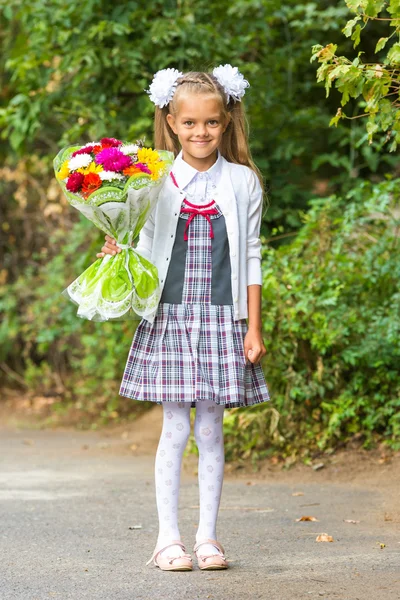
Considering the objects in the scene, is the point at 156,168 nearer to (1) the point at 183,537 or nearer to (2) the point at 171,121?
(2) the point at 171,121

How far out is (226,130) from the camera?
3.64m

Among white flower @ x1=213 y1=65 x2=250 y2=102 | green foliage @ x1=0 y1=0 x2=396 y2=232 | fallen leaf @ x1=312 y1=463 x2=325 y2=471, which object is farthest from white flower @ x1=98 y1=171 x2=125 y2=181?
green foliage @ x1=0 y1=0 x2=396 y2=232

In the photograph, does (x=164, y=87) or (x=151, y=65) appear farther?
(x=151, y=65)

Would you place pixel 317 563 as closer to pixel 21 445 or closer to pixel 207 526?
pixel 207 526

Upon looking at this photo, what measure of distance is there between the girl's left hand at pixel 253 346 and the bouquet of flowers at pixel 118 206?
0.36 meters

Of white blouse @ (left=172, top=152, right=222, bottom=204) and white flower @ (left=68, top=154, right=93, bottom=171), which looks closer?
white flower @ (left=68, top=154, right=93, bottom=171)

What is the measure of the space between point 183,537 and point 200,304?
1087 mm

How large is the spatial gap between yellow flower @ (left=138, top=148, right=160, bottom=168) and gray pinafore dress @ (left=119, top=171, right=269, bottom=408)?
0.23m

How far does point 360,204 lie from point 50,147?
428 centimetres

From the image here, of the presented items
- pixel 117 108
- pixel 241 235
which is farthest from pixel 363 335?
pixel 117 108

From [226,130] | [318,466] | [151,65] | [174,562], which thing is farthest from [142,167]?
[151,65]

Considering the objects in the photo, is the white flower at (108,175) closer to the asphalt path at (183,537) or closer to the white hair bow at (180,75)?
the white hair bow at (180,75)

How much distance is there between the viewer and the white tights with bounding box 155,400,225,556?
11.1 ft

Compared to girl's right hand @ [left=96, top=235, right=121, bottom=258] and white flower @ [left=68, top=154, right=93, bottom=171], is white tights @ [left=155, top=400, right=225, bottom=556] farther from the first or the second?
white flower @ [left=68, top=154, right=93, bottom=171]
